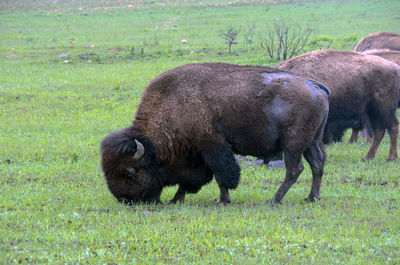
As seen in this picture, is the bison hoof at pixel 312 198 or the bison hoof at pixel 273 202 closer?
the bison hoof at pixel 273 202

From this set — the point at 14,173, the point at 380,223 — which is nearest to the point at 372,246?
the point at 380,223

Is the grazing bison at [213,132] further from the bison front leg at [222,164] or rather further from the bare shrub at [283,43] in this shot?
the bare shrub at [283,43]

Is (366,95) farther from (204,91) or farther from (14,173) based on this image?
(14,173)

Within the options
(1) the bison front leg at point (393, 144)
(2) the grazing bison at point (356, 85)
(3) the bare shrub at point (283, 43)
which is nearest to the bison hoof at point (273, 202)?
(2) the grazing bison at point (356, 85)

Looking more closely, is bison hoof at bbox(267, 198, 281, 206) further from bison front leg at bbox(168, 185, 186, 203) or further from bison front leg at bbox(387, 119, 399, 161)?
bison front leg at bbox(387, 119, 399, 161)

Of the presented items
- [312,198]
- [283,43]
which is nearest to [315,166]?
[312,198]

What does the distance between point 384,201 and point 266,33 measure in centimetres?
2202

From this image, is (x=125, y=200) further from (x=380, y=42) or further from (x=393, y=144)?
(x=380, y=42)

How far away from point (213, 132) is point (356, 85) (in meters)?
3.91

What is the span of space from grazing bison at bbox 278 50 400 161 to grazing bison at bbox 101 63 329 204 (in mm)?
2657

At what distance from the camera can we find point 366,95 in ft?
33.9

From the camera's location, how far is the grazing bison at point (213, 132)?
23.9ft

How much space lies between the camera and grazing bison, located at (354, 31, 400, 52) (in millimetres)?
15258

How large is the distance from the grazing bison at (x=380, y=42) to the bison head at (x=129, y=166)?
9546 millimetres
